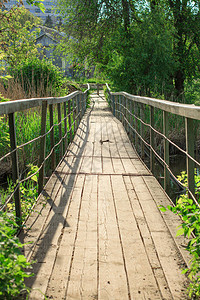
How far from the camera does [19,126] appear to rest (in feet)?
23.7

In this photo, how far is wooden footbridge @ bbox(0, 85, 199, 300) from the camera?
2.29 meters

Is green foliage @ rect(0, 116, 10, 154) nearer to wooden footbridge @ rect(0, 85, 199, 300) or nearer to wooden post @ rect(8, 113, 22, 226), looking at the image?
→ wooden footbridge @ rect(0, 85, 199, 300)

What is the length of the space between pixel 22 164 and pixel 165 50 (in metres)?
9.43

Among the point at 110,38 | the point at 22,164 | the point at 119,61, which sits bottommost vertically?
the point at 22,164

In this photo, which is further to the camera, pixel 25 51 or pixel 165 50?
pixel 25 51

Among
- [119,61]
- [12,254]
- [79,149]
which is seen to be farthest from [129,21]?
[12,254]

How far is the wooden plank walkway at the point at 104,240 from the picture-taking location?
2.28 metres

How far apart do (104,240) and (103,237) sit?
62mm

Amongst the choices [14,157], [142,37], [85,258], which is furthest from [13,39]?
[85,258]

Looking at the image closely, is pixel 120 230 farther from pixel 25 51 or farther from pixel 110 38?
pixel 25 51

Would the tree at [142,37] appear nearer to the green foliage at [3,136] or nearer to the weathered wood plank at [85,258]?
the green foliage at [3,136]

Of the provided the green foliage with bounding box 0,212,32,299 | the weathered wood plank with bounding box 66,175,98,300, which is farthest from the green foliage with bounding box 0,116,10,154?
the green foliage with bounding box 0,212,32,299

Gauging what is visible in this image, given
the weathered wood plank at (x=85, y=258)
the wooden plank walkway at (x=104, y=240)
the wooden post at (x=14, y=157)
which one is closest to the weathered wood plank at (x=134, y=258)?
the wooden plank walkway at (x=104, y=240)

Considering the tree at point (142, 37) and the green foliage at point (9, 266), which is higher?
the tree at point (142, 37)
